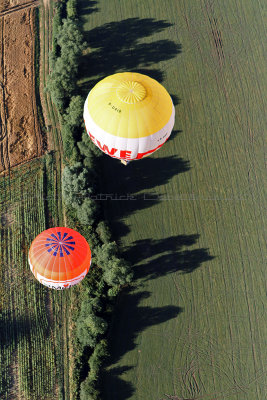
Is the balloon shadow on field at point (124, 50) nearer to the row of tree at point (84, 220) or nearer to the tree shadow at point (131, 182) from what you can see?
the row of tree at point (84, 220)

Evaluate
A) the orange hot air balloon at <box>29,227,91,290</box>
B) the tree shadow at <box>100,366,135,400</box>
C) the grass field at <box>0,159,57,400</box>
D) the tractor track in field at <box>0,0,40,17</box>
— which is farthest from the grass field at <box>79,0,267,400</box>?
the orange hot air balloon at <box>29,227,91,290</box>

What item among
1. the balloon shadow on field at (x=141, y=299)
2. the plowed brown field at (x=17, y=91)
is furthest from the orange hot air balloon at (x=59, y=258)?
the plowed brown field at (x=17, y=91)

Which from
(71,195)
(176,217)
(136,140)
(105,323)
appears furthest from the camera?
(176,217)

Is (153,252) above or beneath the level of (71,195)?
beneath

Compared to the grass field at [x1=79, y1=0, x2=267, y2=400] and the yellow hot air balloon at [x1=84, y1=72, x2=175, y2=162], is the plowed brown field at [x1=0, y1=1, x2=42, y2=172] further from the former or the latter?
the yellow hot air balloon at [x1=84, y1=72, x2=175, y2=162]

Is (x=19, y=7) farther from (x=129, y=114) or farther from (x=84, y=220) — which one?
(x=84, y=220)

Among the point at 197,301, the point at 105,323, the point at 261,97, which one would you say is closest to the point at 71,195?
the point at 105,323

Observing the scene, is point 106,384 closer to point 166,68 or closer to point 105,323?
point 105,323
